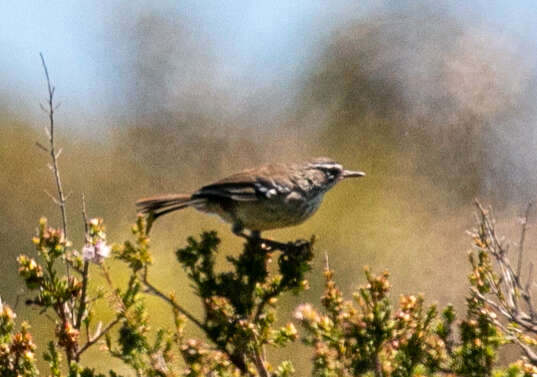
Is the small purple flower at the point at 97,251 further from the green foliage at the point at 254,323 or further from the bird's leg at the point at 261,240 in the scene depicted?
the bird's leg at the point at 261,240

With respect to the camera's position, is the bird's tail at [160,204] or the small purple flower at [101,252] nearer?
the small purple flower at [101,252]

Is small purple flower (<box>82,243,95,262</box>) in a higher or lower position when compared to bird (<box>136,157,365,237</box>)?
lower

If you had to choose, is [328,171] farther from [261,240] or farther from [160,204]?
[160,204]

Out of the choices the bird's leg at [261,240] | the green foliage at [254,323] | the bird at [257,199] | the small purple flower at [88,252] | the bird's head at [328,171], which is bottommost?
the green foliage at [254,323]

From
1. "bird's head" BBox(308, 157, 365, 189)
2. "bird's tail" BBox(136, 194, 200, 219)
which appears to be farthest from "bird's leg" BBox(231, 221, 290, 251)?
"bird's head" BBox(308, 157, 365, 189)

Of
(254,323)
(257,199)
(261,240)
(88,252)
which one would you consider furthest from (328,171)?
(88,252)

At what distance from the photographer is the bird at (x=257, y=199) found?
603 cm

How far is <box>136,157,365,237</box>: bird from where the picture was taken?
603cm

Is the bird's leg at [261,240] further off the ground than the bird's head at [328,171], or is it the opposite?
the bird's head at [328,171]

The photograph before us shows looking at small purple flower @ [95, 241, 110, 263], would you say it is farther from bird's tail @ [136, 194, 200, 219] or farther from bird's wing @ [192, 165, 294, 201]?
bird's wing @ [192, 165, 294, 201]

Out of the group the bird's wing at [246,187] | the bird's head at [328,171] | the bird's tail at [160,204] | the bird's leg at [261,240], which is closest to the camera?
the bird's leg at [261,240]

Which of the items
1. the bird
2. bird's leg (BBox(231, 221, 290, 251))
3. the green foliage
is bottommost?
the green foliage

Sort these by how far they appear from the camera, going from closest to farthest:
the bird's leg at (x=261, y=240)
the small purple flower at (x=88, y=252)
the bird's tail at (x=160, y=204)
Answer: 1. the small purple flower at (x=88, y=252)
2. the bird's leg at (x=261, y=240)
3. the bird's tail at (x=160, y=204)

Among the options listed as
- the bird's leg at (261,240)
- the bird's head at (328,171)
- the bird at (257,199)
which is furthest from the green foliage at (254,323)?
the bird's head at (328,171)
